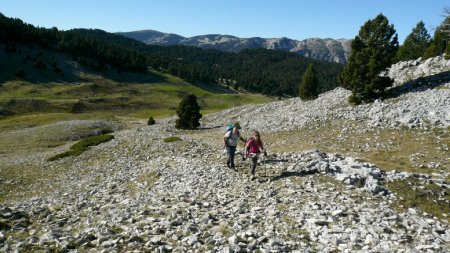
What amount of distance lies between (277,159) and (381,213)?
10504mm

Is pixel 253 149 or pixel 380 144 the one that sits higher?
pixel 380 144

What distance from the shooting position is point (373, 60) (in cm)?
4200

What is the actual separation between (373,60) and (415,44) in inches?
2350

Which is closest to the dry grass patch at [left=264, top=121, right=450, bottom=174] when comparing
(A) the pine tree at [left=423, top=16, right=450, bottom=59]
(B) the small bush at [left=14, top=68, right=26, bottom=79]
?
(A) the pine tree at [left=423, top=16, right=450, bottom=59]

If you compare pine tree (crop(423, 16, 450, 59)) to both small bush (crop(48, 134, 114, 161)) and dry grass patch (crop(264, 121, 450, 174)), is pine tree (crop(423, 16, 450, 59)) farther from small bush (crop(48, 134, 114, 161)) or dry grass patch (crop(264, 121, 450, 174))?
small bush (crop(48, 134, 114, 161))

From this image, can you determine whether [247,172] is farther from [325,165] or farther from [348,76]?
[348,76]

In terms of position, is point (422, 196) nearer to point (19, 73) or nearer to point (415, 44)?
point (415, 44)

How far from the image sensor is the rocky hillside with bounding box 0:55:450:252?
11.7 meters

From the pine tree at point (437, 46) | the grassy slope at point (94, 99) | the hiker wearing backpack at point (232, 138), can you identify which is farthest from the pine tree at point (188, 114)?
the pine tree at point (437, 46)

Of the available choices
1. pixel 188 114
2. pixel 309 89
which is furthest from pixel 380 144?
pixel 188 114

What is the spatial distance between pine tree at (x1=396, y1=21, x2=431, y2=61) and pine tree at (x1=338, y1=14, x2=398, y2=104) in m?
47.6

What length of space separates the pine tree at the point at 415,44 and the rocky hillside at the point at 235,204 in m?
62.9

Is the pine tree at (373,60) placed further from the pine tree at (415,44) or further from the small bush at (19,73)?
the small bush at (19,73)

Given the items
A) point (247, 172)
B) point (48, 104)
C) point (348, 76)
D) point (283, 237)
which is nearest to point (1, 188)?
point (247, 172)
